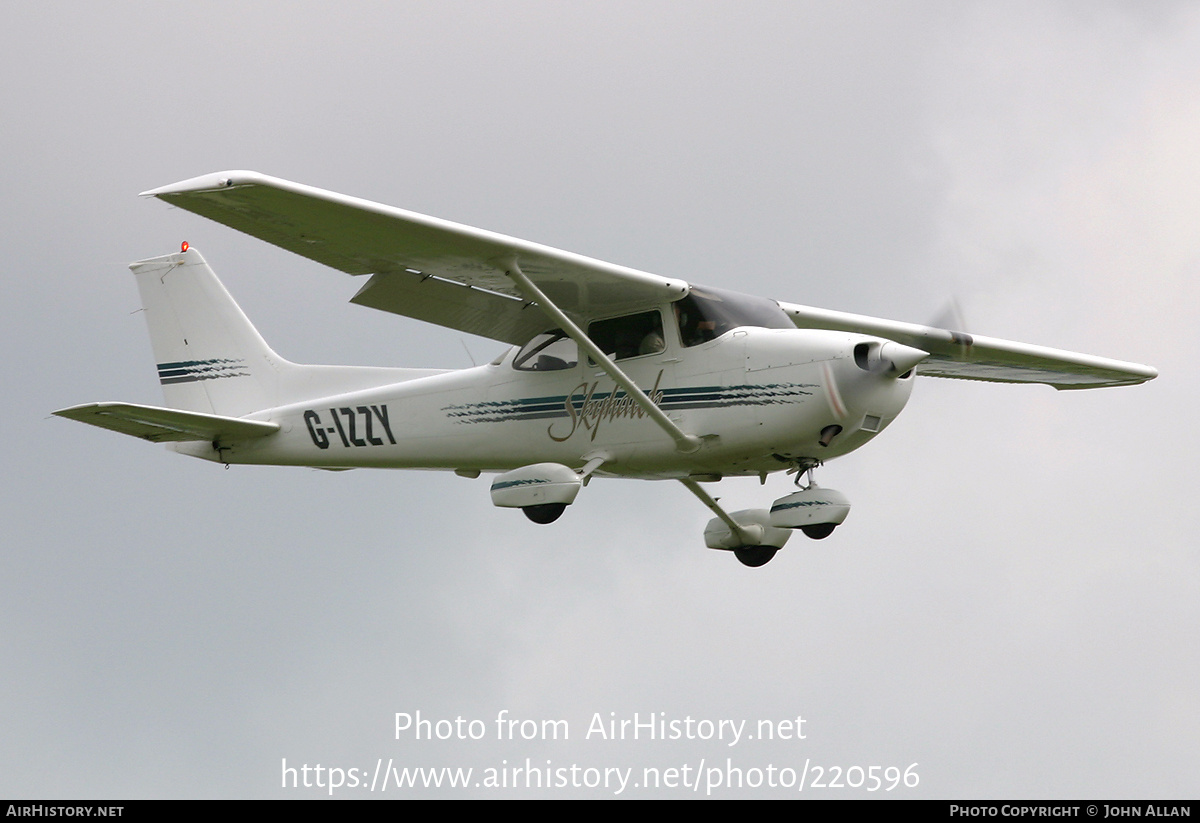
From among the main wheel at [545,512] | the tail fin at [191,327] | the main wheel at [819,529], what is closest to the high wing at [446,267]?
the main wheel at [545,512]

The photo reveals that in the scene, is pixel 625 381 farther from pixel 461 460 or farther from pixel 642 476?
pixel 461 460

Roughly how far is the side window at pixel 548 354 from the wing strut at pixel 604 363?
0.75 metres

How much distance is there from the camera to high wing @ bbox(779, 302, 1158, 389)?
15055 mm

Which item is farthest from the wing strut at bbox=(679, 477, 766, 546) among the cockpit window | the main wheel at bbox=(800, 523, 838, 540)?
the cockpit window

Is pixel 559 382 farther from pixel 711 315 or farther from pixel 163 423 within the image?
pixel 163 423

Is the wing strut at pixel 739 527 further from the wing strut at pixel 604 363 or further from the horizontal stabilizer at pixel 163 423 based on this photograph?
the horizontal stabilizer at pixel 163 423

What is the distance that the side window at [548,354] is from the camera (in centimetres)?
1355

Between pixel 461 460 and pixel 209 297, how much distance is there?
461 cm

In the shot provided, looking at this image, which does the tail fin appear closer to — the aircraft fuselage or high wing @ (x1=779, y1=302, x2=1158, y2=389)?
the aircraft fuselage

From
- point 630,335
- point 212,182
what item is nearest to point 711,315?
point 630,335

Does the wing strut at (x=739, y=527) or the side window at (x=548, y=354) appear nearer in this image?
the side window at (x=548, y=354)

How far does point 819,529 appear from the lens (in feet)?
42.2

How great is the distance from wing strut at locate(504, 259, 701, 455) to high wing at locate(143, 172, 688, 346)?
14 centimetres

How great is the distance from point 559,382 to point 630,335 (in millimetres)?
837
